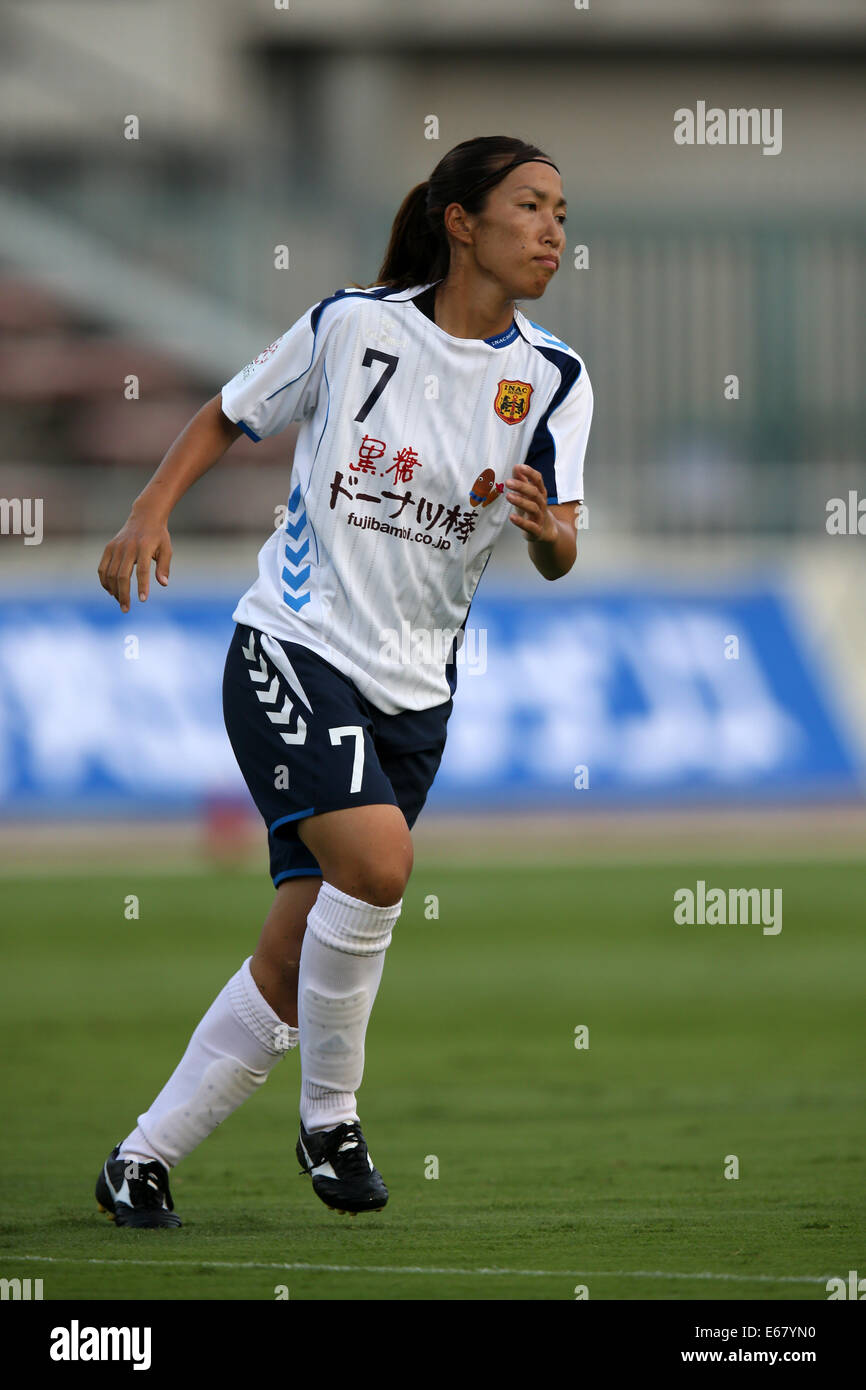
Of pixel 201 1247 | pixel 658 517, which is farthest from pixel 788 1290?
pixel 658 517

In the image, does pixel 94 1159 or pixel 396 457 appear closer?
pixel 396 457

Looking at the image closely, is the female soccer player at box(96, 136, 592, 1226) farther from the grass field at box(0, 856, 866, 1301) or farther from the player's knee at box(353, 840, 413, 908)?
the grass field at box(0, 856, 866, 1301)

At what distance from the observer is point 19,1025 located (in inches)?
356

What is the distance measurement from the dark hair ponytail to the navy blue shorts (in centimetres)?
99

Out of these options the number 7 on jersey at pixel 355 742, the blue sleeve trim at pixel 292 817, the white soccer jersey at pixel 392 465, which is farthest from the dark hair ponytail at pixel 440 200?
the blue sleeve trim at pixel 292 817

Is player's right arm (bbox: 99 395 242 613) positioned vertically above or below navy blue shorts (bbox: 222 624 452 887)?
above

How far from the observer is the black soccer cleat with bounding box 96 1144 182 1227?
509 cm

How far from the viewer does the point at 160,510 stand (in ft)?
16.2

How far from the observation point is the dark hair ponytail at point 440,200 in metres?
5.09

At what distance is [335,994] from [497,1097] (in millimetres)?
2535

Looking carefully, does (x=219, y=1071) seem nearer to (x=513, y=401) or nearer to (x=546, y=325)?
(x=513, y=401)

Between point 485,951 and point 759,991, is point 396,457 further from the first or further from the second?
point 485,951

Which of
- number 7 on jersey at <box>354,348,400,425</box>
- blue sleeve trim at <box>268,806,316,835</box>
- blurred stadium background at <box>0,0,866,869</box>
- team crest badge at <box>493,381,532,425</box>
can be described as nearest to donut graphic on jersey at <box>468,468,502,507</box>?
team crest badge at <box>493,381,532,425</box>
